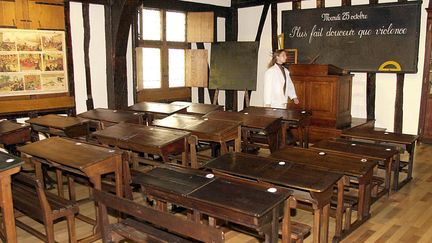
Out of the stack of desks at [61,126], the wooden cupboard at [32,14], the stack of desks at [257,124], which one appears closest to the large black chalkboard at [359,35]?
the stack of desks at [257,124]

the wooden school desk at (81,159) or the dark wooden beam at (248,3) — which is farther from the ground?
the dark wooden beam at (248,3)

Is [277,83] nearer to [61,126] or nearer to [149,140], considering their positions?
[149,140]

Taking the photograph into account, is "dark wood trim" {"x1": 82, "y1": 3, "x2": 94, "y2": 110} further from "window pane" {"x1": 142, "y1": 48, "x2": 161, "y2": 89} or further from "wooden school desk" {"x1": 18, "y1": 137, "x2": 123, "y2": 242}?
"wooden school desk" {"x1": 18, "y1": 137, "x2": 123, "y2": 242}

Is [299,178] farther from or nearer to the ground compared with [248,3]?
nearer to the ground

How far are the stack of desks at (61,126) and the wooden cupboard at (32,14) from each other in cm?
167

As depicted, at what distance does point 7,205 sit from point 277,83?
4.16 metres

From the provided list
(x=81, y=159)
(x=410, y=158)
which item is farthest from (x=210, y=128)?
(x=410, y=158)

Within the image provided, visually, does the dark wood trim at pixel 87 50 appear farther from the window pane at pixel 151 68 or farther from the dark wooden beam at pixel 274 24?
the dark wooden beam at pixel 274 24

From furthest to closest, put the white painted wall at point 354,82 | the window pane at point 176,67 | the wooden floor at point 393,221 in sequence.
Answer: the window pane at point 176,67 < the white painted wall at point 354,82 < the wooden floor at point 393,221

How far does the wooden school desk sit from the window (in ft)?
13.4

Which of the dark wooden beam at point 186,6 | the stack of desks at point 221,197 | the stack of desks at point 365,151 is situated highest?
the dark wooden beam at point 186,6

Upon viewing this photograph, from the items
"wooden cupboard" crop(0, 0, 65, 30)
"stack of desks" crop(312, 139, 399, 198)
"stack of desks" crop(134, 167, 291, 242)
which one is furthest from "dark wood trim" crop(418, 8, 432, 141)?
"wooden cupboard" crop(0, 0, 65, 30)

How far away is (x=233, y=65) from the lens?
839cm

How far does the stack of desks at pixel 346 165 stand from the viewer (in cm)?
335
